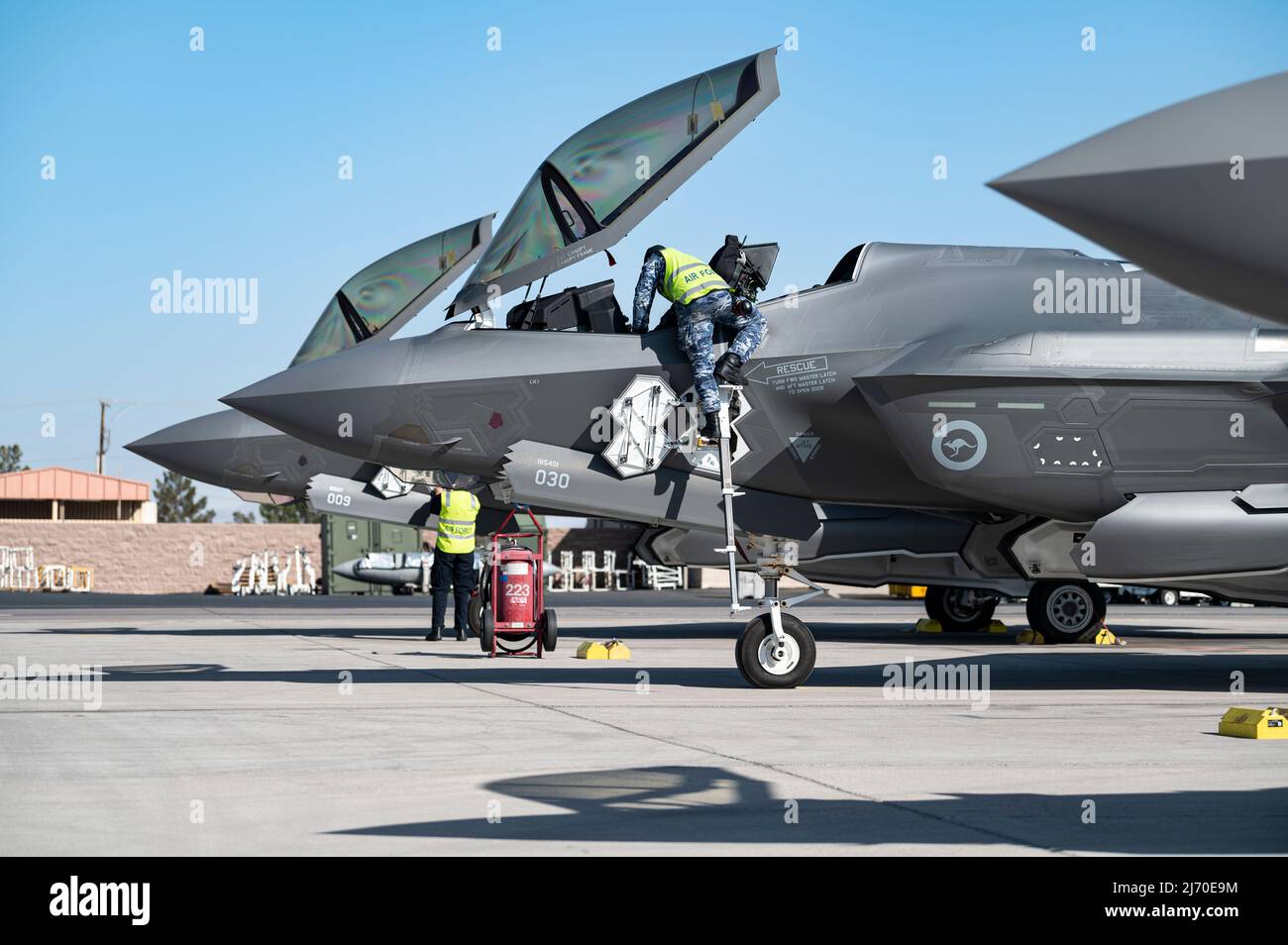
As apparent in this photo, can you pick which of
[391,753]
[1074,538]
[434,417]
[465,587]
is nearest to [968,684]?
[1074,538]

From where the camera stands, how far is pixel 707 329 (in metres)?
9.99

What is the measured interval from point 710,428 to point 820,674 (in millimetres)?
2600

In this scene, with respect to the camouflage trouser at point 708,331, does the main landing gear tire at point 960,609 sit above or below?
below

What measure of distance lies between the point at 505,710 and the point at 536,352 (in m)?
3.51

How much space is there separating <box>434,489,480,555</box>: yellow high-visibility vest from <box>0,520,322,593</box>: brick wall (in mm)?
29890

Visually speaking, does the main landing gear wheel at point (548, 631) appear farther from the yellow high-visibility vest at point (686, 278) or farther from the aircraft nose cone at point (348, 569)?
the aircraft nose cone at point (348, 569)

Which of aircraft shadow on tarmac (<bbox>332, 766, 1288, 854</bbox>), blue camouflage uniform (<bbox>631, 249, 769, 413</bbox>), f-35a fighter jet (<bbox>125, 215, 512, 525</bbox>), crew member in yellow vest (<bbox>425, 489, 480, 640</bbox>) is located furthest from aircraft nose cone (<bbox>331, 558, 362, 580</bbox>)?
aircraft shadow on tarmac (<bbox>332, 766, 1288, 854</bbox>)

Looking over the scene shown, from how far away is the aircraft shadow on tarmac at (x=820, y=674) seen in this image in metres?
10.2

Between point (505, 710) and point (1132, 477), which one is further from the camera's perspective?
point (1132, 477)

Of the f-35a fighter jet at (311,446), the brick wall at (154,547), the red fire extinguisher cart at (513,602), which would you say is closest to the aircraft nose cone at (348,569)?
the brick wall at (154,547)

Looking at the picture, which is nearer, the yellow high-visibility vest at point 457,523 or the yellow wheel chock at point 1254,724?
the yellow wheel chock at point 1254,724

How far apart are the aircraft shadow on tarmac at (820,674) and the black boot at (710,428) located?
1.81 m
